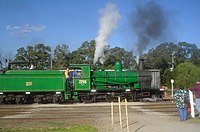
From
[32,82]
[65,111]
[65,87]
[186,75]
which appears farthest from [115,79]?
[186,75]

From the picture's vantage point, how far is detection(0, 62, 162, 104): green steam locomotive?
2794 centimetres

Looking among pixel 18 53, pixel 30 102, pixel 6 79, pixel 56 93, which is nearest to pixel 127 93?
pixel 56 93

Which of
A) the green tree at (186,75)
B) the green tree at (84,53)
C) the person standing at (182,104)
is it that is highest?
the green tree at (84,53)

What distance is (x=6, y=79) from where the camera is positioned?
28.2 metres

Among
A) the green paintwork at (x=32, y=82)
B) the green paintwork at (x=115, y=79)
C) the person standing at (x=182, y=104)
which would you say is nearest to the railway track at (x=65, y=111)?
the person standing at (x=182, y=104)

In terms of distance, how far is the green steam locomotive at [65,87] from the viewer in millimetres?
27938

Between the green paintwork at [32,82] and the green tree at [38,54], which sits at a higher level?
the green tree at [38,54]

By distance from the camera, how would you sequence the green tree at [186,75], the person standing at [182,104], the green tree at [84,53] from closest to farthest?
1. the person standing at [182,104]
2. the green tree at [186,75]
3. the green tree at [84,53]

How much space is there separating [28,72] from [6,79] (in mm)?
1913

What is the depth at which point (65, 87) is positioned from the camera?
27.9 meters

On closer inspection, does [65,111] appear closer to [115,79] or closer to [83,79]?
[83,79]

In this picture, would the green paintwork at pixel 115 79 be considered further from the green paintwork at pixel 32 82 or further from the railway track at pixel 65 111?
the railway track at pixel 65 111

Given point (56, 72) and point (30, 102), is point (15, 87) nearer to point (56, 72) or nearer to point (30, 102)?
point (30, 102)

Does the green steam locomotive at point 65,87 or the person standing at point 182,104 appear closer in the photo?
the person standing at point 182,104
